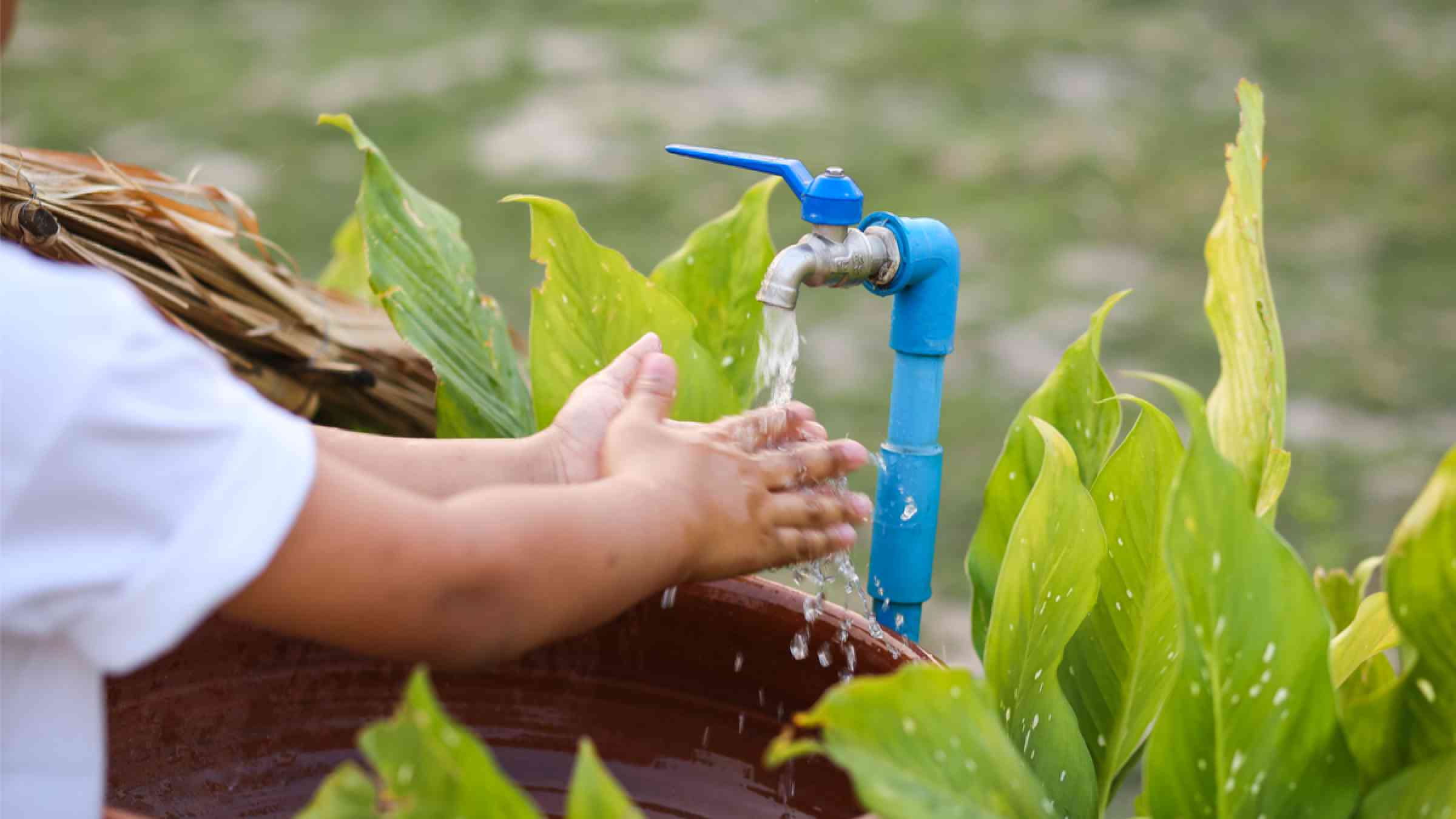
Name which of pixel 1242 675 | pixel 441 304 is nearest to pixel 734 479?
pixel 1242 675

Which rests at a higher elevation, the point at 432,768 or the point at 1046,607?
the point at 1046,607

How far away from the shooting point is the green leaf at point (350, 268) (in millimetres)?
1597

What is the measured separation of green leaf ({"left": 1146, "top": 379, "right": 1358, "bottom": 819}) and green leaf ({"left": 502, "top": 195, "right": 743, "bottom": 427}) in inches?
17.8

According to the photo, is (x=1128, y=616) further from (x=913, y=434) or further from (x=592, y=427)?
(x=592, y=427)

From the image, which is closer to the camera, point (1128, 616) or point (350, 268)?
point (1128, 616)

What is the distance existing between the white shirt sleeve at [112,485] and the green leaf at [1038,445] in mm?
585

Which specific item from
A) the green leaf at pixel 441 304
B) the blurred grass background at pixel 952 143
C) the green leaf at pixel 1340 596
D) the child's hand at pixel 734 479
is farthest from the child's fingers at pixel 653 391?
the blurred grass background at pixel 952 143

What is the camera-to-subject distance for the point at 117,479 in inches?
22.0

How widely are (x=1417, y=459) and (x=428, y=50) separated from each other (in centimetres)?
358

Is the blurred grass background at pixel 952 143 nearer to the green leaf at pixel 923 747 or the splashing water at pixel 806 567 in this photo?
the splashing water at pixel 806 567

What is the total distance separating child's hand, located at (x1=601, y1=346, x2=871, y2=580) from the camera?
743 millimetres

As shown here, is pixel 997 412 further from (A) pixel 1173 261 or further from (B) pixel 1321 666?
(B) pixel 1321 666

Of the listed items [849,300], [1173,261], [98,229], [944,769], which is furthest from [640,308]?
[1173,261]

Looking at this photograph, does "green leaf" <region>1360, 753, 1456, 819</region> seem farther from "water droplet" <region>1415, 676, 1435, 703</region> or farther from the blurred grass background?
the blurred grass background
